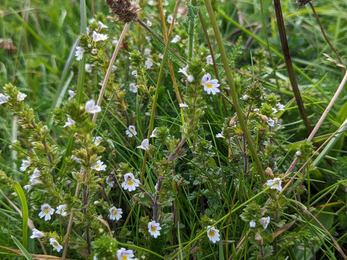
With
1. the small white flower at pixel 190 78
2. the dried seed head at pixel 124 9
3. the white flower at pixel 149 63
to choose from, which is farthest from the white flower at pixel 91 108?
the white flower at pixel 149 63

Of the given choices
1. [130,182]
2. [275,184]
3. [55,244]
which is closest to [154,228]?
Answer: [130,182]

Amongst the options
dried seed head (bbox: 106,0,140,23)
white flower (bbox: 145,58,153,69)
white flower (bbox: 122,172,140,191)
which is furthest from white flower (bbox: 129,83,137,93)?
white flower (bbox: 122,172,140,191)

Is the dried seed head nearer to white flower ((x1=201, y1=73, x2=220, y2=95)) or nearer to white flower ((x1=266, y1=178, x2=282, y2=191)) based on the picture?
white flower ((x1=201, y1=73, x2=220, y2=95))

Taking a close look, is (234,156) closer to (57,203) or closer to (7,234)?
(57,203)

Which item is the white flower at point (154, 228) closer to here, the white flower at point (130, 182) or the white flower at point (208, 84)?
the white flower at point (130, 182)

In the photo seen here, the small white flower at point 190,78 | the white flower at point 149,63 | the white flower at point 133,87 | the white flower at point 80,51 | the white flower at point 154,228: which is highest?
the white flower at point 80,51

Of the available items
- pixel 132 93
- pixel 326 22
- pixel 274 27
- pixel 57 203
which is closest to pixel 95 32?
pixel 132 93

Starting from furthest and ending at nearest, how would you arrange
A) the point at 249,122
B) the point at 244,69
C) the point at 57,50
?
the point at 57,50 < the point at 244,69 < the point at 249,122
